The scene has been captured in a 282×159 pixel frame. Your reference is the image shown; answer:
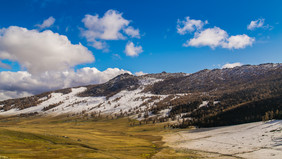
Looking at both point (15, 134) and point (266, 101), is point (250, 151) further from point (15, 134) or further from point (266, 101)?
point (266, 101)

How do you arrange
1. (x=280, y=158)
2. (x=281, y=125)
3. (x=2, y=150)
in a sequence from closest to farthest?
(x=280, y=158), (x=2, y=150), (x=281, y=125)

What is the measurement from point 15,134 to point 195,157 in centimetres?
8420

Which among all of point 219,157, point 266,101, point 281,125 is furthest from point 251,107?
point 219,157

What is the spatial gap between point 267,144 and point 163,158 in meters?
37.5

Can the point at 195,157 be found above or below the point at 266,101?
below

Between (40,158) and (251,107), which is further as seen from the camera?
(251,107)

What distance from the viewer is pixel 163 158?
5616 centimetres

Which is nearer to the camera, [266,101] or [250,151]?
[250,151]

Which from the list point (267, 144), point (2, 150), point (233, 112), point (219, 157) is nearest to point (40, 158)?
point (2, 150)

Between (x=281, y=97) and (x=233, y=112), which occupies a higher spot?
(x=281, y=97)

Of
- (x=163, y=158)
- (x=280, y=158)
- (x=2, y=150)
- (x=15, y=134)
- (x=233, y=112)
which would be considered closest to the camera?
(x=280, y=158)

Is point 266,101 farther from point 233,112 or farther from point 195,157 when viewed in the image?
point 195,157

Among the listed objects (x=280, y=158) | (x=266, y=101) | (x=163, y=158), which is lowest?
(x=163, y=158)

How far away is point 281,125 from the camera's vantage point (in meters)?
75.0
